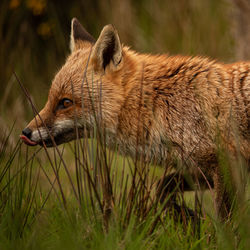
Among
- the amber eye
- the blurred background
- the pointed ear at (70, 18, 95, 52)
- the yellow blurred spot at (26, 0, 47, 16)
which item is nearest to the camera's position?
the amber eye

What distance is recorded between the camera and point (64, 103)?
473 centimetres

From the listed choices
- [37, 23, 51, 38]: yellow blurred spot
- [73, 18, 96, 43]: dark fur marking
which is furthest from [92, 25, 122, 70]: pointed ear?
[37, 23, 51, 38]: yellow blurred spot

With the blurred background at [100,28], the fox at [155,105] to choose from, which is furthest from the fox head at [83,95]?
the blurred background at [100,28]

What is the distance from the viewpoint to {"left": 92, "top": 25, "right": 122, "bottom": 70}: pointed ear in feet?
15.2

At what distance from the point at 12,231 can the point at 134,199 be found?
3.27 ft

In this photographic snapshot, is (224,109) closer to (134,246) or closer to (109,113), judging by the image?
(109,113)

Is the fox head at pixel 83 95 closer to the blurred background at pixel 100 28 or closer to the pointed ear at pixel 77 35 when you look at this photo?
the pointed ear at pixel 77 35

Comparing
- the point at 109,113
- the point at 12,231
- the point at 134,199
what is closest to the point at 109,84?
the point at 109,113

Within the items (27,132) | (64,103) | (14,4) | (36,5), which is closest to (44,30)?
(36,5)

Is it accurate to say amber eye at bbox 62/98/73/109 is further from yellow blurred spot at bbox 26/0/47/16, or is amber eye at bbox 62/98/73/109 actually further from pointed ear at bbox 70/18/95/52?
yellow blurred spot at bbox 26/0/47/16

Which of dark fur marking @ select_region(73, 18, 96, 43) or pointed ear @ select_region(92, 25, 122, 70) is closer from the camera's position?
pointed ear @ select_region(92, 25, 122, 70)

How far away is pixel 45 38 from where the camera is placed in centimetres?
1059

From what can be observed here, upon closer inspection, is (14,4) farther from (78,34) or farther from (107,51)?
(107,51)

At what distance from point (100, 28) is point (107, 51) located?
5598mm
